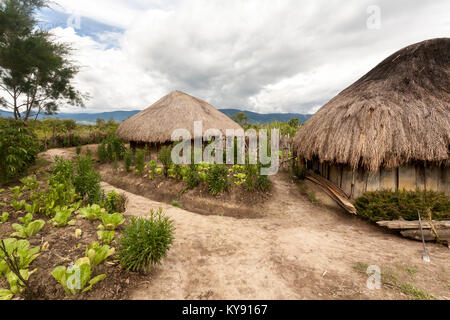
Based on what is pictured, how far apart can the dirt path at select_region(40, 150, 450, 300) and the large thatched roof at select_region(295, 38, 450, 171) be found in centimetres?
174

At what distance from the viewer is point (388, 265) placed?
2.61 m

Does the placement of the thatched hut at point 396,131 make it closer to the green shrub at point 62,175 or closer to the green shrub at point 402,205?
the green shrub at point 402,205

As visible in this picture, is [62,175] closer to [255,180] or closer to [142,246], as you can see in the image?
[142,246]

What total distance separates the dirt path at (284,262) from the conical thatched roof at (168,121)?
5329 millimetres

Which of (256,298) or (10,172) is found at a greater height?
(10,172)

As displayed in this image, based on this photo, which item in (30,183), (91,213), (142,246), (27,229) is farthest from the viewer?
(30,183)

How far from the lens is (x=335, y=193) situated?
5.16m

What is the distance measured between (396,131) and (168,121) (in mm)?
8432

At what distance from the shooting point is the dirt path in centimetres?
210

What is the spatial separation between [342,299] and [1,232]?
4.24m

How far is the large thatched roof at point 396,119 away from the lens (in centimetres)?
430

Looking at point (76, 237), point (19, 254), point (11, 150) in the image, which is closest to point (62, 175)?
point (11, 150)
